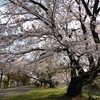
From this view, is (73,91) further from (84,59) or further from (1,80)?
(1,80)

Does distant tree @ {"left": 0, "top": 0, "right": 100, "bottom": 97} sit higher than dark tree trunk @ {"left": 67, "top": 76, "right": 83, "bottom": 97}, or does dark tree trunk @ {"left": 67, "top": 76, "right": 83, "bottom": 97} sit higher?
distant tree @ {"left": 0, "top": 0, "right": 100, "bottom": 97}

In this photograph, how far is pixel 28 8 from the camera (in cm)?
1257

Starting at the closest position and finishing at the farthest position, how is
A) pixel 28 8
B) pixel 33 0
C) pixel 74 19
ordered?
pixel 28 8, pixel 33 0, pixel 74 19

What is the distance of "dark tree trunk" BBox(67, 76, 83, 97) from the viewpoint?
15.2 m

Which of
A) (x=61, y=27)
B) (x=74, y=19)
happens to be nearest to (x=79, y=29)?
(x=74, y=19)

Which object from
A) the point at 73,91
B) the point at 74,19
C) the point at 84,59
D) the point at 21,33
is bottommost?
the point at 73,91

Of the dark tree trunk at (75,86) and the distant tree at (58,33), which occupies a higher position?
the distant tree at (58,33)

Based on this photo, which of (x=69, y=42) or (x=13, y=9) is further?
(x=13, y=9)

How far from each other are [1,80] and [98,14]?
37.9 m

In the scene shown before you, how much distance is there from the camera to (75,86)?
51.6 ft

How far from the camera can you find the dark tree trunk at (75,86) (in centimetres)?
1525

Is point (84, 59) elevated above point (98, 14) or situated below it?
below

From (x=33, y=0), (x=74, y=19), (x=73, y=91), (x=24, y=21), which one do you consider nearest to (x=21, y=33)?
(x=24, y=21)

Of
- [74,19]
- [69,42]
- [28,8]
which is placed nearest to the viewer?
[69,42]
